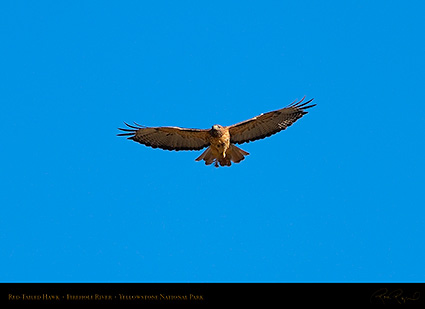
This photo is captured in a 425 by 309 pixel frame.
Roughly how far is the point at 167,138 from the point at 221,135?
5.66 feet

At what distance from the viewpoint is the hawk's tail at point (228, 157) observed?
22.2m

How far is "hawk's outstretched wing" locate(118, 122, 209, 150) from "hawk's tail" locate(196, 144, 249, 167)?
452mm

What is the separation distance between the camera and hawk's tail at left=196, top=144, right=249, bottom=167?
22156 mm
